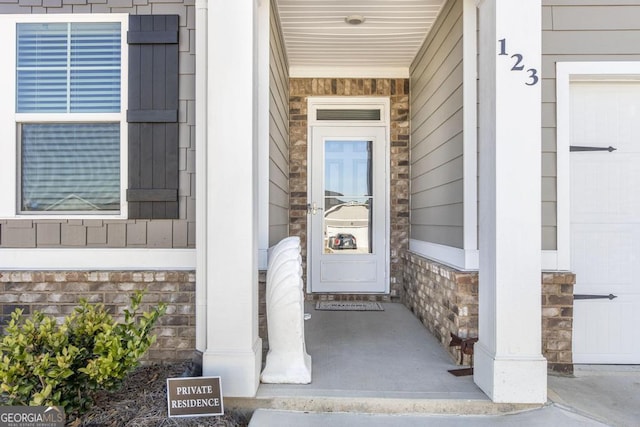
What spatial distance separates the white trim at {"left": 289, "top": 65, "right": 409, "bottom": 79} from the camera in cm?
471

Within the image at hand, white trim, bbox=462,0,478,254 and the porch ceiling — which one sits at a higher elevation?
the porch ceiling

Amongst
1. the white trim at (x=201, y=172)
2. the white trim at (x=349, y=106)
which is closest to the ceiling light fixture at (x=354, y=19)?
the white trim at (x=349, y=106)

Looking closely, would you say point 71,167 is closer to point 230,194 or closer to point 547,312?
point 230,194

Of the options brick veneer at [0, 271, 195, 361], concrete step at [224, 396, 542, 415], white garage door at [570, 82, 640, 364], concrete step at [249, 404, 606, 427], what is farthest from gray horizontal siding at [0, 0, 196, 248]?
white garage door at [570, 82, 640, 364]

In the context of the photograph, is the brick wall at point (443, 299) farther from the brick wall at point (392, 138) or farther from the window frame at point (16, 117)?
the window frame at point (16, 117)

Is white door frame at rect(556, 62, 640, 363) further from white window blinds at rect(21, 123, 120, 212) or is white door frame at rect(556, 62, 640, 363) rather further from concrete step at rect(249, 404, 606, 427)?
white window blinds at rect(21, 123, 120, 212)

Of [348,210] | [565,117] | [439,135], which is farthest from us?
[348,210]

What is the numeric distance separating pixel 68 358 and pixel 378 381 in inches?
64.4

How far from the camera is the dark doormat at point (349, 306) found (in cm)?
435

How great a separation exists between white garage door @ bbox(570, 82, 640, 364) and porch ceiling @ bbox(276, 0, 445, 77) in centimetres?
144

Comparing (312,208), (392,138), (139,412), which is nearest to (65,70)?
(139,412)

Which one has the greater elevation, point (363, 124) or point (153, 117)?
point (363, 124)

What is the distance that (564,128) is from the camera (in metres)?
2.91

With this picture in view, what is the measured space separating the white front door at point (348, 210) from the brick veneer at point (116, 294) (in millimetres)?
2172
